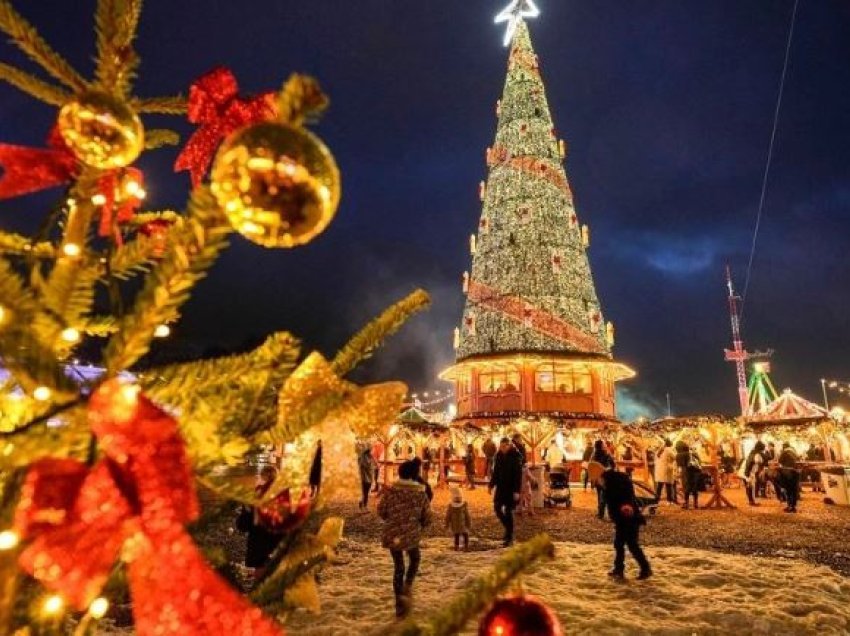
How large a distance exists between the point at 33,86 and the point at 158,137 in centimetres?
44

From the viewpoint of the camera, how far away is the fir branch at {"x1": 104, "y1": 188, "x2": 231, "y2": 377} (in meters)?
1.01

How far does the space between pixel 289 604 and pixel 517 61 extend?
30517mm

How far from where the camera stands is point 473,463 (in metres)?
19.8

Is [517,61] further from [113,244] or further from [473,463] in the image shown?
[113,244]

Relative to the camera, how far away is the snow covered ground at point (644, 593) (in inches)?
211

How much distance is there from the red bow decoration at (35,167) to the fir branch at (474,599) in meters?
1.52

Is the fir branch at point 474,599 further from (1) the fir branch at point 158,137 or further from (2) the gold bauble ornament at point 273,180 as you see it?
(1) the fir branch at point 158,137

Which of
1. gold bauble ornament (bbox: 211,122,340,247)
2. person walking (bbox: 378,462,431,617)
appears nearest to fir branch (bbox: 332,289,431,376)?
gold bauble ornament (bbox: 211,122,340,247)

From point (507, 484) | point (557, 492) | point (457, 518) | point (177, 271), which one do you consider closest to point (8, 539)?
point (177, 271)

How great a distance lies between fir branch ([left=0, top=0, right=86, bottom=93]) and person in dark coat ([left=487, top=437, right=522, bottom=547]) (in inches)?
362

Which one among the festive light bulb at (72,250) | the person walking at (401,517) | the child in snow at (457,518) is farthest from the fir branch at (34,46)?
the child in snow at (457,518)

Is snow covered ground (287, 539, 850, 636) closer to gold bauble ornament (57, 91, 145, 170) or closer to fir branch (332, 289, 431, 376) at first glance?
fir branch (332, 289, 431, 376)

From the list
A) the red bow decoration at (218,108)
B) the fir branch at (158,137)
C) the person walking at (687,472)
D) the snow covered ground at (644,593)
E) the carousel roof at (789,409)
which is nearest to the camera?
the red bow decoration at (218,108)

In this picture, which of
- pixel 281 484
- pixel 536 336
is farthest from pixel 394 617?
pixel 536 336
